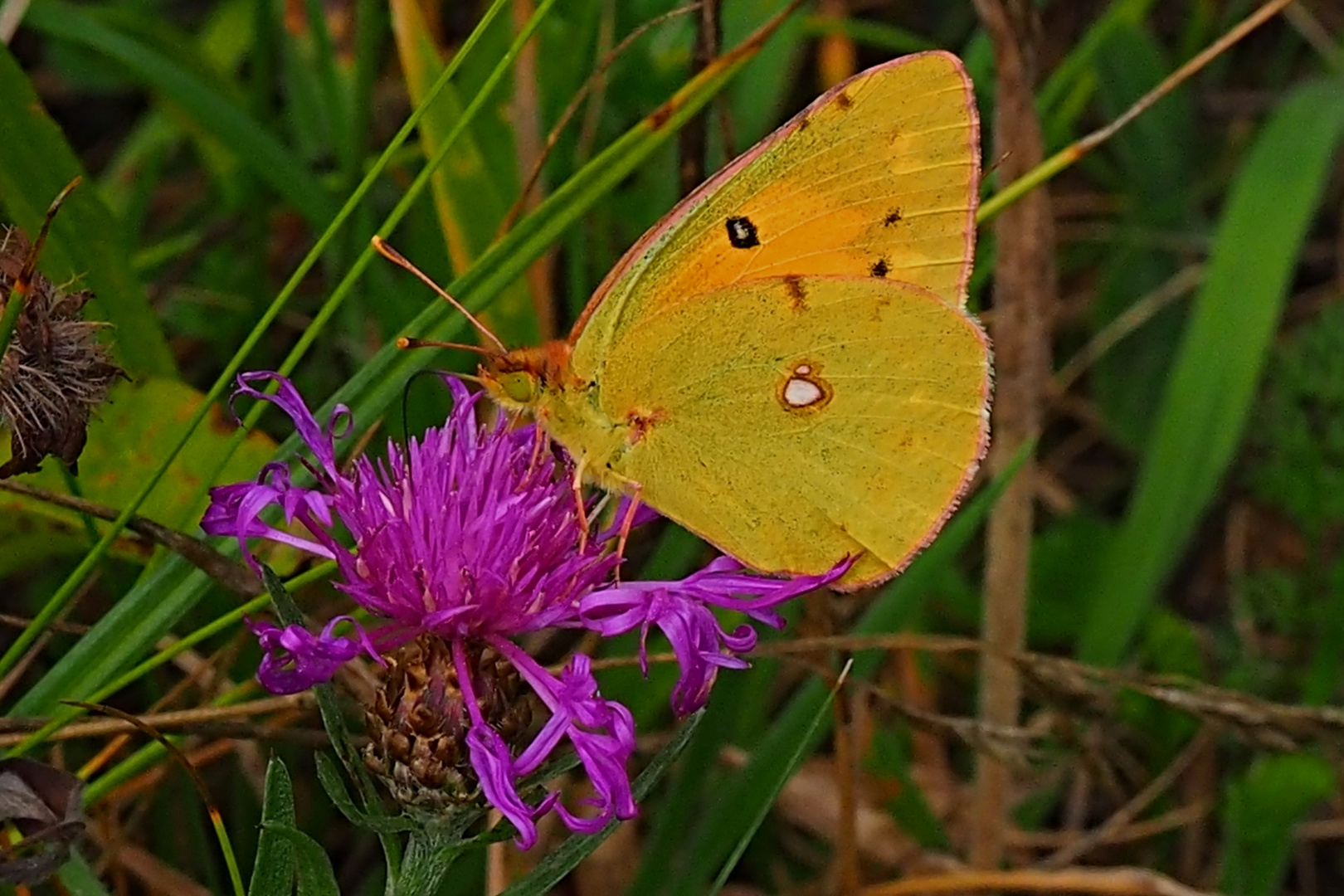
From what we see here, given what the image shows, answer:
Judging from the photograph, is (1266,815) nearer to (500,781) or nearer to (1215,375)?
(1215,375)

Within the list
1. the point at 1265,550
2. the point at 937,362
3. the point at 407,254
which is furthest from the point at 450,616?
the point at 1265,550

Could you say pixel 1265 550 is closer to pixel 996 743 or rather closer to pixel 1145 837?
pixel 1145 837

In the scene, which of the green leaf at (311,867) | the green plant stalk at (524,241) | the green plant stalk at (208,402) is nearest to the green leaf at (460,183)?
the green plant stalk at (524,241)

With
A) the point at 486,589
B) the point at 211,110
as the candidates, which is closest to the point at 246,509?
the point at 486,589

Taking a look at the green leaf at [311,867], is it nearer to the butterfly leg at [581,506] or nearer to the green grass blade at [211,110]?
the butterfly leg at [581,506]

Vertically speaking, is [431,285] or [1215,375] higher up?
[1215,375]
